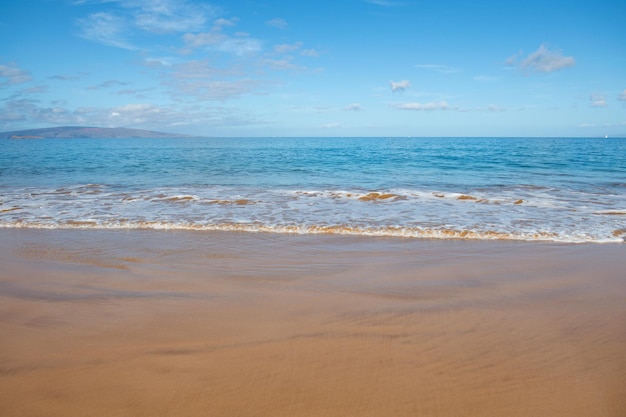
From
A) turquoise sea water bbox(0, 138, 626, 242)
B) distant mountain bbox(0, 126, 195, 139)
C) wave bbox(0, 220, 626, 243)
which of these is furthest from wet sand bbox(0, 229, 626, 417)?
distant mountain bbox(0, 126, 195, 139)

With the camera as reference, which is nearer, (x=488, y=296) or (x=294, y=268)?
(x=488, y=296)

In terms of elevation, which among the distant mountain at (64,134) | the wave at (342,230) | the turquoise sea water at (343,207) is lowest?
the wave at (342,230)

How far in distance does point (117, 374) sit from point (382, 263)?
3.93m

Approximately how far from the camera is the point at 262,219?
891 cm

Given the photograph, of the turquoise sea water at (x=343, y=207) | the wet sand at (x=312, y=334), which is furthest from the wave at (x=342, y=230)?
the wet sand at (x=312, y=334)

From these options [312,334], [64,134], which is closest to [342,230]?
[312,334]

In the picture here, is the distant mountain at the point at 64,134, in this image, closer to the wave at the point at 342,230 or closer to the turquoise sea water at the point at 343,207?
the turquoise sea water at the point at 343,207

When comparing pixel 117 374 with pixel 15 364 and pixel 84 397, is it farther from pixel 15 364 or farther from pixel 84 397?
pixel 15 364

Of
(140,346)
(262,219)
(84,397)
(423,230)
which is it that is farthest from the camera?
(262,219)

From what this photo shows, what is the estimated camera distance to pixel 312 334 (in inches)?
138

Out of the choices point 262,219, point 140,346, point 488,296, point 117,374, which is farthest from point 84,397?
point 262,219

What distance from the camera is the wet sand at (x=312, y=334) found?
2.60 metres

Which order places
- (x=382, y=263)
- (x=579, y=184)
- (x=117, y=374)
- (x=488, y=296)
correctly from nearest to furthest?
1. (x=117, y=374)
2. (x=488, y=296)
3. (x=382, y=263)
4. (x=579, y=184)

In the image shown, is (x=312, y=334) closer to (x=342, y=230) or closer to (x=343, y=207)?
(x=342, y=230)
